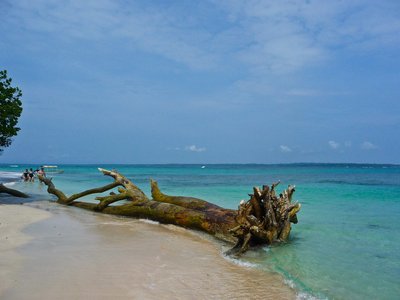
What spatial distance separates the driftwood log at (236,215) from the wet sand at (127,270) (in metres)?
0.75

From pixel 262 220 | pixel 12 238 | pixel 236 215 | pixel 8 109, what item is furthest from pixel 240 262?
pixel 8 109

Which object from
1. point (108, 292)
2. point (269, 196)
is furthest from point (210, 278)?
point (269, 196)

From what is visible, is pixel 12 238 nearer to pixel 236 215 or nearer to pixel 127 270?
pixel 127 270

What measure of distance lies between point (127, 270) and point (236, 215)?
144 inches

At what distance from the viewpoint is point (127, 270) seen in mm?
6219

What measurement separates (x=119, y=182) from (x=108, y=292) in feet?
34.1

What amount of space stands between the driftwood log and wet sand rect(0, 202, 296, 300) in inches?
29.6

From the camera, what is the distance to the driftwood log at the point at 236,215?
845 cm

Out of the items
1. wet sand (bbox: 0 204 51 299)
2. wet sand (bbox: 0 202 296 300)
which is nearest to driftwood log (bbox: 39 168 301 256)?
wet sand (bbox: 0 202 296 300)

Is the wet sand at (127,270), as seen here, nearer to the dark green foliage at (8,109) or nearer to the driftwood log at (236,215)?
the driftwood log at (236,215)

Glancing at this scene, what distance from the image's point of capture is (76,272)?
5.93 metres

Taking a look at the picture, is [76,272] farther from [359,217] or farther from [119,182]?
[359,217]

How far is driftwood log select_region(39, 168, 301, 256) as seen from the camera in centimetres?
845

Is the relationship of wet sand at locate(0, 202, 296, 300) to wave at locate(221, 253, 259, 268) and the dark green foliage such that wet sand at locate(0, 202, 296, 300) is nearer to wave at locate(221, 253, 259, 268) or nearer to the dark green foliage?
wave at locate(221, 253, 259, 268)
